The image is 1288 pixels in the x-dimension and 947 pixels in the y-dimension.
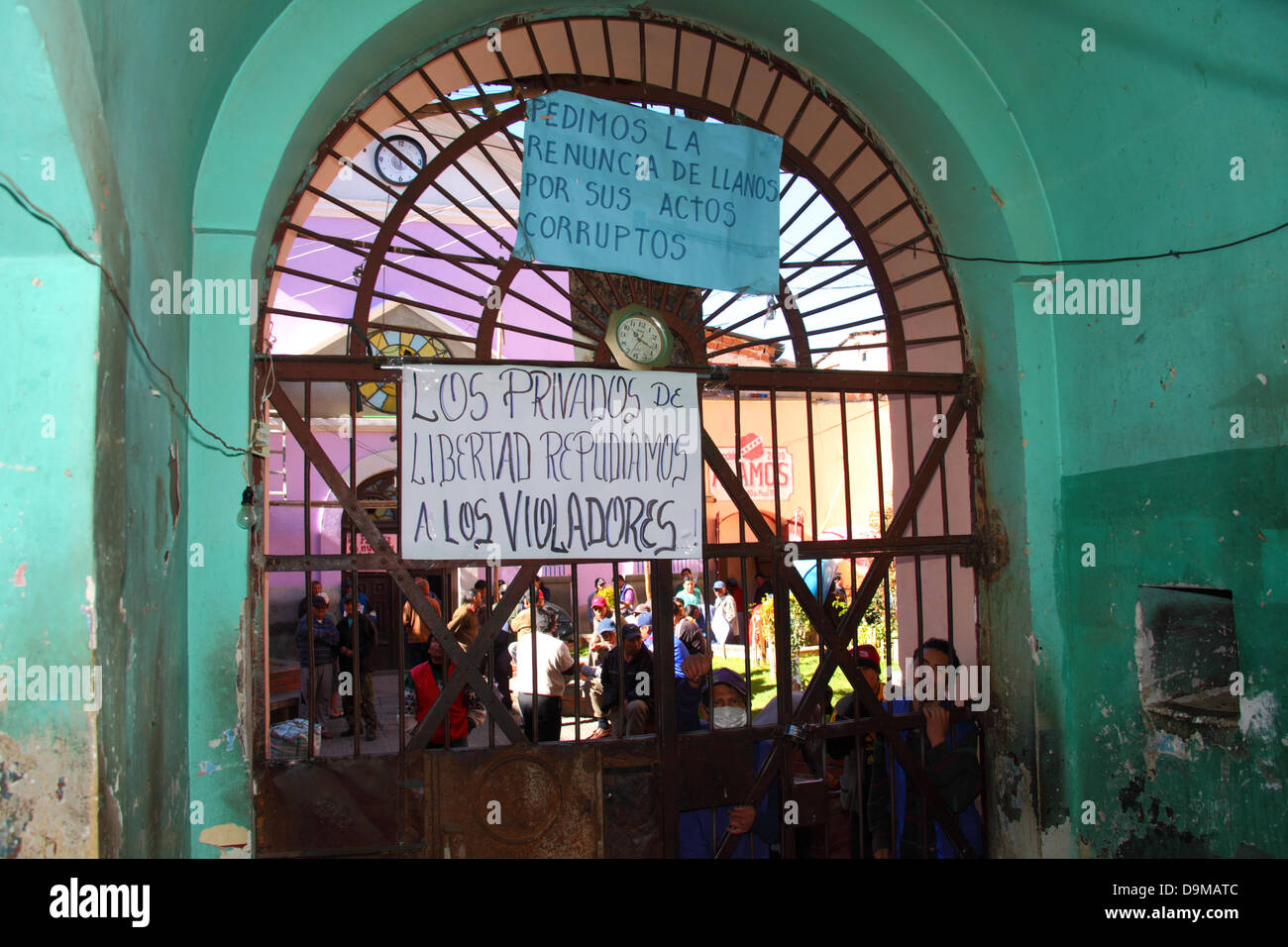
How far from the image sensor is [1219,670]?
3.96 meters

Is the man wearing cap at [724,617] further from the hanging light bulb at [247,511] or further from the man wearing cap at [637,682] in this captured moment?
the hanging light bulb at [247,511]

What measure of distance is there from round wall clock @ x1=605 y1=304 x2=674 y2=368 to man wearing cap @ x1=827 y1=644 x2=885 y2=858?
1995 mm

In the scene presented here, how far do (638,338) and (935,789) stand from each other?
300 cm

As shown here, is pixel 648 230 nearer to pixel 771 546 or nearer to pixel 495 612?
pixel 771 546

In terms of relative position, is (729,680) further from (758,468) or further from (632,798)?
(758,468)

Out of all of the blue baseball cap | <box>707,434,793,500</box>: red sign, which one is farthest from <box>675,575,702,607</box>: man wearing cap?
the blue baseball cap

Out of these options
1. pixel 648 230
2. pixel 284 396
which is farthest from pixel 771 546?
pixel 284 396

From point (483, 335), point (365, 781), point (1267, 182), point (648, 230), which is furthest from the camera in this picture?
point (648, 230)

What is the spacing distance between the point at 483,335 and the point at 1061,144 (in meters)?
3.23

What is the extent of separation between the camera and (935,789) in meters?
4.70

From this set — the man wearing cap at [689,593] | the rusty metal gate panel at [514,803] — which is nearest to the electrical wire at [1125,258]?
the rusty metal gate panel at [514,803]

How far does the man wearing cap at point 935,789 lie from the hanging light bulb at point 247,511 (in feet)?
11.3

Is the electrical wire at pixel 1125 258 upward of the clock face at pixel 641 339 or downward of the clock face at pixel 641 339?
upward

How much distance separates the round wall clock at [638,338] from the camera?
4281mm
